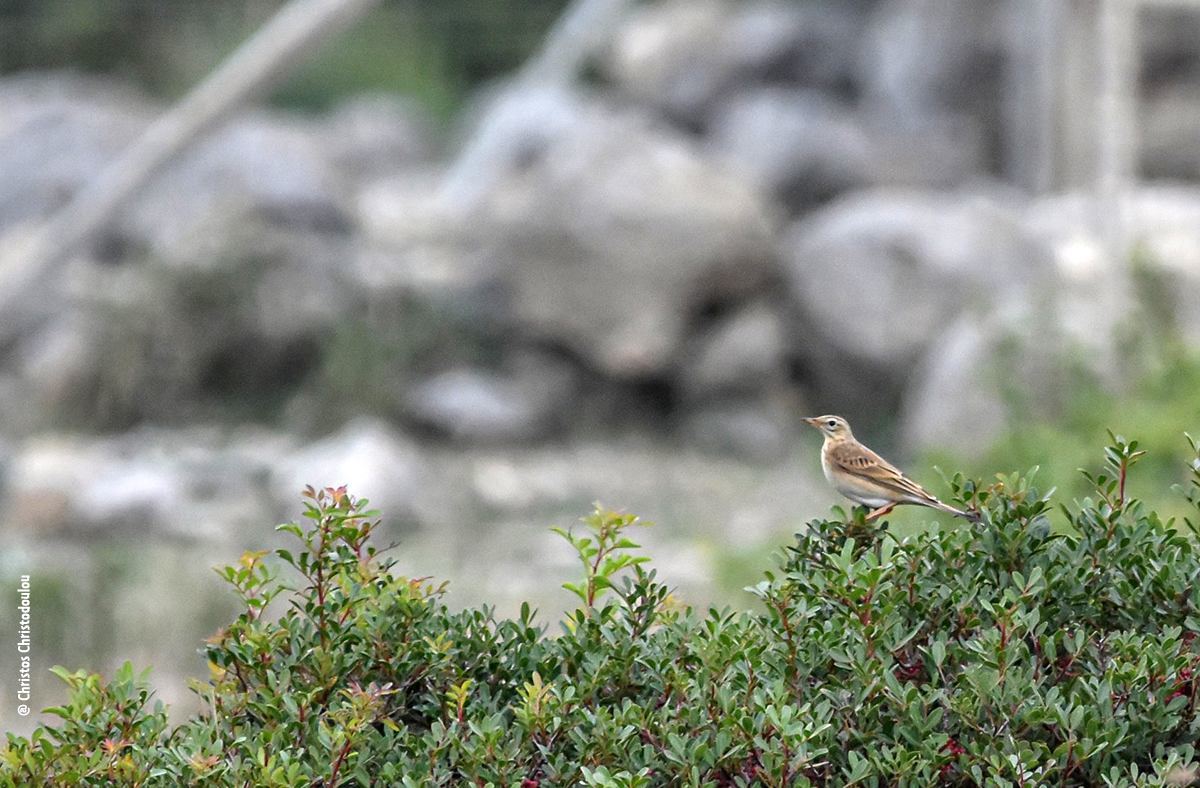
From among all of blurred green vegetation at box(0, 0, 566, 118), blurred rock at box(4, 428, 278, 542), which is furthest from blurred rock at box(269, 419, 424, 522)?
blurred green vegetation at box(0, 0, 566, 118)

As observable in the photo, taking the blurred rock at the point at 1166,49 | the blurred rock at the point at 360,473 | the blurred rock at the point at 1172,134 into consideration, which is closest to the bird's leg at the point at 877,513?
the blurred rock at the point at 360,473

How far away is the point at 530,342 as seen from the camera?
403 inches

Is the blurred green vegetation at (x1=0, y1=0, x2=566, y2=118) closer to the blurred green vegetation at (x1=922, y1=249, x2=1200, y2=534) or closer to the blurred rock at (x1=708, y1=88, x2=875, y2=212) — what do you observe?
the blurred rock at (x1=708, y1=88, x2=875, y2=212)

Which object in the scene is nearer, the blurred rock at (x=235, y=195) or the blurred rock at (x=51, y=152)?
the blurred rock at (x=235, y=195)

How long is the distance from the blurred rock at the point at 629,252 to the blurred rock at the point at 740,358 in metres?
0.17

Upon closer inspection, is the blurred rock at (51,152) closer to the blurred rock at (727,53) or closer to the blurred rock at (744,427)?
the blurred rock at (744,427)

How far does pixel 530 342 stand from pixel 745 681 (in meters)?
8.42

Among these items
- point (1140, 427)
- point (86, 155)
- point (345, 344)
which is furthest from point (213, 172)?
point (1140, 427)

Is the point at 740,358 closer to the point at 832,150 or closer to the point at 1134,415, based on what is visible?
the point at 832,150

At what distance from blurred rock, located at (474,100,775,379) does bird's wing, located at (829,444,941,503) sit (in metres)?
7.32

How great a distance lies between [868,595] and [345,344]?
775 centimetres

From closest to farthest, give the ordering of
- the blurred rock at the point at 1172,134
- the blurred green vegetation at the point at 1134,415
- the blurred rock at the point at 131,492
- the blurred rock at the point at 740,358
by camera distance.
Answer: the blurred green vegetation at the point at 1134,415
the blurred rock at the point at 131,492
the blurred rock at the point at 740,358
the blurred rock at the point at 1172,134

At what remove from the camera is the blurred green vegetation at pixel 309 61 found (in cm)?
2162

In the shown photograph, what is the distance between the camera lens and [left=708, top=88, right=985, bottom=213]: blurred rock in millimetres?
12617
